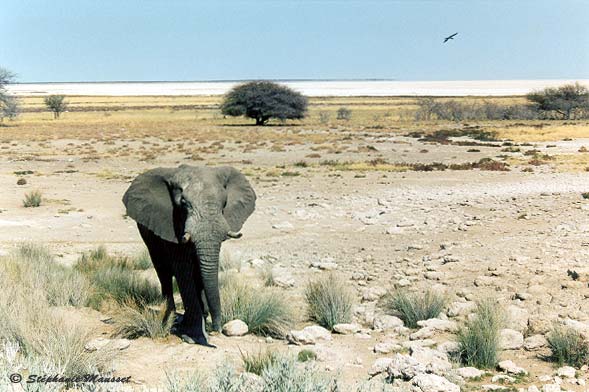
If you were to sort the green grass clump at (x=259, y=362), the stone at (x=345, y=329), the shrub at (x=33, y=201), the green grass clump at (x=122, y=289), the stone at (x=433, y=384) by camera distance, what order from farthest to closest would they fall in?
the shrub at (x=33, y=201)
the green grass clump at (x=122, y=289)
the stone at (x=345, y=329)
the green grass clump at (x=259, y=362)
the stone at (x=433, y=384)

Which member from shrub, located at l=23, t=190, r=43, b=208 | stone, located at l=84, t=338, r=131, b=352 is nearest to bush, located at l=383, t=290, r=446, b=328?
stone, located at l=84, t=338, r=131, b=352

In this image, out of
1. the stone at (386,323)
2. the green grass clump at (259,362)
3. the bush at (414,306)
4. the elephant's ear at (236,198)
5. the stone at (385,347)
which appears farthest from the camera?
the bush at (414,306)

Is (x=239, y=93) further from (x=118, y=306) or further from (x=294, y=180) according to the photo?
(x=118, y=306)

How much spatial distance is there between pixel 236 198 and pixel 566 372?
146 inches

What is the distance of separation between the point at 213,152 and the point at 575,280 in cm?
2989

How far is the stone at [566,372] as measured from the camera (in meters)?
6.41

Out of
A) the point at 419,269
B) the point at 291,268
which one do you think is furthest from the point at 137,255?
the point at 419,269

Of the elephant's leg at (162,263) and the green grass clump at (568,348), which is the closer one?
the green grass clump at (568,348)

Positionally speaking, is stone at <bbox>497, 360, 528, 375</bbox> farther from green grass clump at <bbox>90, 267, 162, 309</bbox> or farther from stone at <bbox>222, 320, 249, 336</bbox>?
green grass clump at <bbox>90, 267, 162, 309</bbox>

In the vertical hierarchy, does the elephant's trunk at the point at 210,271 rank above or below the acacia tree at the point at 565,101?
below

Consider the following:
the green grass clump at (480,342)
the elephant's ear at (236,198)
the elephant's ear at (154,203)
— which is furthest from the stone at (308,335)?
the elephant's ear at (154,203)

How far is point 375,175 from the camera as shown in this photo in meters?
25.6

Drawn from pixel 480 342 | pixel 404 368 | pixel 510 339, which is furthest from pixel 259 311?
pixel 510 339

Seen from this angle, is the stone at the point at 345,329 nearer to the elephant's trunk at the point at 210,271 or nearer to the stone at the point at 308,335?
the stone at the point at 308,335
